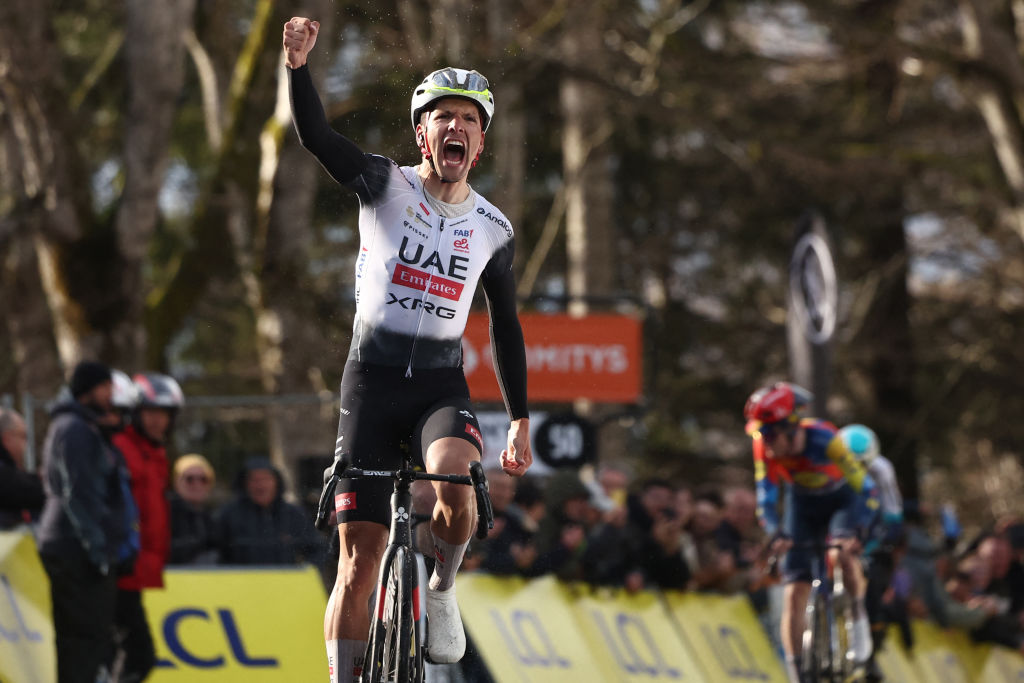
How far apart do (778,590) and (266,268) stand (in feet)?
21.2

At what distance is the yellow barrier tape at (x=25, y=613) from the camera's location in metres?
10.0

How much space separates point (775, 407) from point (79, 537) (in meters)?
5.41

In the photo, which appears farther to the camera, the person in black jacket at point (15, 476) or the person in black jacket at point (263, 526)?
the person in black jacket at point (263, 526)

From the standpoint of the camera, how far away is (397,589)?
6.71 metres

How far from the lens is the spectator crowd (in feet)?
31.7

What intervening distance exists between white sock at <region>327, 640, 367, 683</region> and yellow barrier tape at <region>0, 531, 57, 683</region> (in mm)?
3615

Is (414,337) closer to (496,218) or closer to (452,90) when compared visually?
(496,218)

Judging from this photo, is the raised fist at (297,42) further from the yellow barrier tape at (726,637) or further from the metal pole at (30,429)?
the yellow barrier tape at (726,637)

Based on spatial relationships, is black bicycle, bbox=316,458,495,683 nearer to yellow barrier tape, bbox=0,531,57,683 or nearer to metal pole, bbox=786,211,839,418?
yellow barrier tape, bbox=0,531,57,683

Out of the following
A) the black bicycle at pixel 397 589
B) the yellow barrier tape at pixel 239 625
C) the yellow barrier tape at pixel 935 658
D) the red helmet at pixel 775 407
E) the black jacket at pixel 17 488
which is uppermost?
the red helmet at pixel 775 407

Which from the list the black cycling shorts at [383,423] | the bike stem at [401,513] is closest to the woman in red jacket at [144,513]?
the black cycling shorts at [383,423]

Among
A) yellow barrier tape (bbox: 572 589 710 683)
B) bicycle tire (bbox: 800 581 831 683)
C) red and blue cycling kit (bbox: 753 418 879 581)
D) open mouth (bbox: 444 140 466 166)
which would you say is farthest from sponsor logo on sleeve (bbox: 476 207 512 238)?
bicycle tire (bbox: 800 581 831 683)

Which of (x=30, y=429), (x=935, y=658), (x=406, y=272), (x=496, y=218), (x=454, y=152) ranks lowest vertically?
(x=935, y=658)

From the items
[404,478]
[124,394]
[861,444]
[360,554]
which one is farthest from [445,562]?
[861,444]
